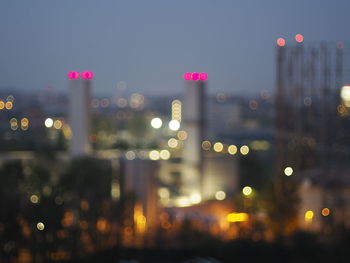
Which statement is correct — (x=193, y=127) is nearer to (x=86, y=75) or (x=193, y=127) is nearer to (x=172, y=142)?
(x=86, y=75)

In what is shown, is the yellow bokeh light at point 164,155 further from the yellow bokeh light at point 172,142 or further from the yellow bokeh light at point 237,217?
the yellow bokeh light at point 172,142

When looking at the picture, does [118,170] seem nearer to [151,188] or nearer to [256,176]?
[151,188]

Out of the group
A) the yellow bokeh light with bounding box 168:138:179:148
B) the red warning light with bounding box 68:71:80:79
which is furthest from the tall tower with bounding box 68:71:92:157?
the yellow bokeh light with bounding box 168:138:179:148

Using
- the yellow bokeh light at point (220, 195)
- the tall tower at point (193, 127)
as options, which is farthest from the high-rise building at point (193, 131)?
the yellow bokeh light at point (220, 195)

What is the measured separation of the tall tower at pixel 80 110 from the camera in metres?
8.56

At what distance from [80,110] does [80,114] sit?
0.17 feet

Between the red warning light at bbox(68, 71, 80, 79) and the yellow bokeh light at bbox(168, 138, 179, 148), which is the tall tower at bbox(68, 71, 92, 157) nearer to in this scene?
the red warning light at bbox(68, 71, 80, 79)

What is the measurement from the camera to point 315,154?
7914 millimetres

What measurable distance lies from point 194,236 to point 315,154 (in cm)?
285

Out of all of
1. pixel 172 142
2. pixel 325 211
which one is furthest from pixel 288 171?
pixel 172 142

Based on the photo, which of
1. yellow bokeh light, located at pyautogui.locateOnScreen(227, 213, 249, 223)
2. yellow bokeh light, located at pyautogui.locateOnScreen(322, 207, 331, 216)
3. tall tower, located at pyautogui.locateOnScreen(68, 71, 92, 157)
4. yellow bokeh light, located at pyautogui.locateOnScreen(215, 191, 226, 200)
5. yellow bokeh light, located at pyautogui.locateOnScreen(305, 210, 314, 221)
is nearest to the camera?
yellow bokeh light, located at pyautogui.locateOnScreen(322, 207, 331, 216)

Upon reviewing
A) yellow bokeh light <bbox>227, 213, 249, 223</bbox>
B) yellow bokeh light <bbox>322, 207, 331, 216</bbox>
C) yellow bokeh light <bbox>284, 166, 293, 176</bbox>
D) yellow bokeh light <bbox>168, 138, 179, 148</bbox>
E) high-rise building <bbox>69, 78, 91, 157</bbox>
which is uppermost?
high-rise building <bbox>69, 78, 91, 157</bbox>

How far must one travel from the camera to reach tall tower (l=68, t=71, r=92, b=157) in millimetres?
8562

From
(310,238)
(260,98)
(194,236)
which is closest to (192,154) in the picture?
(194,236)
